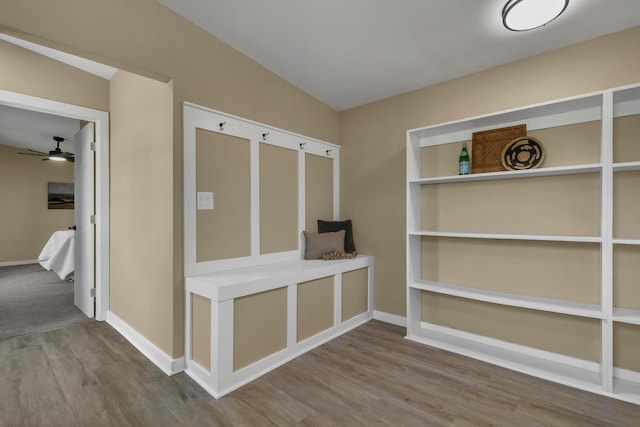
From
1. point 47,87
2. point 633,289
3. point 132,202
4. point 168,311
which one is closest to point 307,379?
point 168,311

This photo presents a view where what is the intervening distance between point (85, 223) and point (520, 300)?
14.5ft

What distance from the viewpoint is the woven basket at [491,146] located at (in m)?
2.52

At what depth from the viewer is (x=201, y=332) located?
2.16m

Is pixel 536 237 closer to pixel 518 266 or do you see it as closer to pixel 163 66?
pixel 518 266

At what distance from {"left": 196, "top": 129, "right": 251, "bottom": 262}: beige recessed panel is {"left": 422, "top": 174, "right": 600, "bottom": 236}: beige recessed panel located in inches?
71.1

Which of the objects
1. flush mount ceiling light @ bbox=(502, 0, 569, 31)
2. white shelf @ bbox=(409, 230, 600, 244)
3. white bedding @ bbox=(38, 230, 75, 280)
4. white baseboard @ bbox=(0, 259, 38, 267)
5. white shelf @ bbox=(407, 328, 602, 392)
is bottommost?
white shelf @ bbox=(407, 328, 602, 392)

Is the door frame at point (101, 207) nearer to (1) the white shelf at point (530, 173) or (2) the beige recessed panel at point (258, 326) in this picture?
(2) the beige recessed panel at point (258, 326)

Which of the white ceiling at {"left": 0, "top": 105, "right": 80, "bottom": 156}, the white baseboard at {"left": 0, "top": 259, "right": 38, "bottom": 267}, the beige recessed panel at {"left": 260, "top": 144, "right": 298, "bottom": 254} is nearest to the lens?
the beige recessed panel at {"left": 260, "top": 144, "right": 298, "bottom": 254}

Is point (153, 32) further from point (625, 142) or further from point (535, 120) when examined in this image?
point (625, 142)

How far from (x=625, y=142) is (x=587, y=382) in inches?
67.6

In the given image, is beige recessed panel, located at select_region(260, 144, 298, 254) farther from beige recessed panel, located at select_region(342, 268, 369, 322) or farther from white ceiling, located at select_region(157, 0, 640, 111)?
white ceiling, located at select_region(157, 0, 640, 111)

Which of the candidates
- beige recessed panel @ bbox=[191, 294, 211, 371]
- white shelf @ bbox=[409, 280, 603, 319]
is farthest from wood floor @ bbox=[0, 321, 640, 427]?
white shelf @ bbox=[409, 280, 603, 319]

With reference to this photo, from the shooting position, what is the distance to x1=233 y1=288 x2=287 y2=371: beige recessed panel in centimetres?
213

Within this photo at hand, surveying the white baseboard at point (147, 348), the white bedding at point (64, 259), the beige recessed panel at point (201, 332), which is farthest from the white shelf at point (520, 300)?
the white bedding at point (64, 259)
